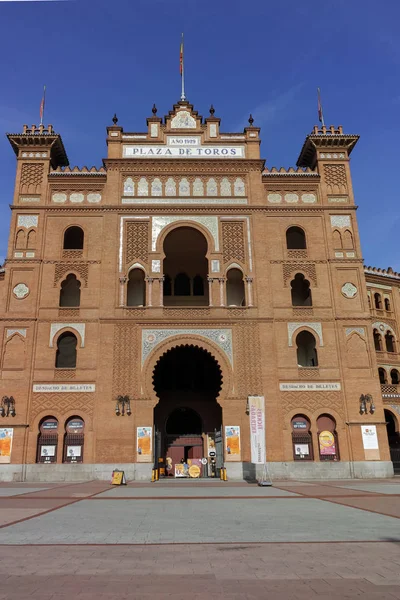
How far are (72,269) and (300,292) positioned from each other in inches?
539

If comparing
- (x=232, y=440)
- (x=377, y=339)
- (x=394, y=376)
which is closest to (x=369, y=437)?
(x=232, y=440)

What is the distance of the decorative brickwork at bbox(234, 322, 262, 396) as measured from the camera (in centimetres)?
2592

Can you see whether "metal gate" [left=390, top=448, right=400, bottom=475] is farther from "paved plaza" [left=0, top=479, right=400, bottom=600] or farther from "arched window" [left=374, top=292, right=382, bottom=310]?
"paved plaza" [left=0, top=479, right=400, bottom=600]

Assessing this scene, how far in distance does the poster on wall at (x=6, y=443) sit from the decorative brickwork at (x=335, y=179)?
22.6m

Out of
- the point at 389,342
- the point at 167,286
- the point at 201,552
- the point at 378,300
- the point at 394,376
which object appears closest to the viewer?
the point at 201,552

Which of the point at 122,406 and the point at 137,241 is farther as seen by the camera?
the point at 137,241

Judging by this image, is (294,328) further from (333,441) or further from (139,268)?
(139,268)

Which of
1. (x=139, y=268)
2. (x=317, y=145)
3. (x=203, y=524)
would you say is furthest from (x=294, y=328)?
(x=203, y=524)

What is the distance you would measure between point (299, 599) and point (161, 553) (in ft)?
8.77

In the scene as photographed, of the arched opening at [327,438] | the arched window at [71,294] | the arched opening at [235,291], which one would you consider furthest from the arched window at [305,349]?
the arched window at [71,294]

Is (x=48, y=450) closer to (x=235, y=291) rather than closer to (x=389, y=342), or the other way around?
(x=235, y=291)

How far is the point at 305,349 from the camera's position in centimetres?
2964

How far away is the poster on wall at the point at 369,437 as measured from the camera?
2567 centimetres

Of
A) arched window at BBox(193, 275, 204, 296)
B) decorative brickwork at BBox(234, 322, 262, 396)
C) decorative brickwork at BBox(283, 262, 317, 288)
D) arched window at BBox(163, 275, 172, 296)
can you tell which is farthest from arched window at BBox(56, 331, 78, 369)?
decorative brickwork at BBox(283, 262, 317, 288)
